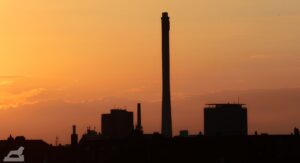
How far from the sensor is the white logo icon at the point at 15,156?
142 m

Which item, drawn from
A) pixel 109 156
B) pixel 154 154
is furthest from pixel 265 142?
pixel 109 156

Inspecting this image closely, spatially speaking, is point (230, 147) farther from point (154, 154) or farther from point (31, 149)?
point (31, 149)

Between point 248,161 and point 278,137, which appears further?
point 278,137

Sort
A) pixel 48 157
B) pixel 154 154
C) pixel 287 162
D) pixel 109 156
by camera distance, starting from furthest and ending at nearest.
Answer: pixel 48 157 < pixel 109 156 < pixel 154 154 < pixel 287 162

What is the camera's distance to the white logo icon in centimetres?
14246

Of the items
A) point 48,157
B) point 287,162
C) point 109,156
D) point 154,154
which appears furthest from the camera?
point 48,157

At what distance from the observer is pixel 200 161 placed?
127 metres

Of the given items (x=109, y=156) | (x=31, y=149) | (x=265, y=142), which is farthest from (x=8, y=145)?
(x=265, y=142)

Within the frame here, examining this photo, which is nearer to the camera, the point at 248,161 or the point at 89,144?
the point at 248,161

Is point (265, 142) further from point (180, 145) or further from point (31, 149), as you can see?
point (31, 149)

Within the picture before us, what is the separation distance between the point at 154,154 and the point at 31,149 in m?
46.4

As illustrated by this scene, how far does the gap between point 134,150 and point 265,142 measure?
17425 millimetres

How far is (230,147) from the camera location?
131375mm

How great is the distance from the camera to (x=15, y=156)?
152 metres
